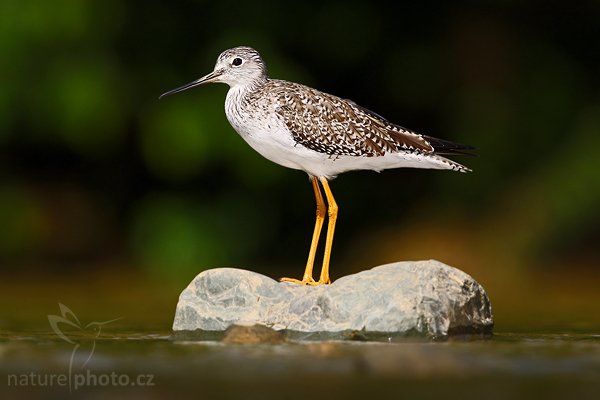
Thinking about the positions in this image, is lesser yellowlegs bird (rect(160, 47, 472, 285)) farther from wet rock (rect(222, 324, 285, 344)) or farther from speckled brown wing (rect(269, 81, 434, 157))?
wet rock (rect(222, 324, 285, 344))

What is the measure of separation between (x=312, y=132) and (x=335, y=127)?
0.30m

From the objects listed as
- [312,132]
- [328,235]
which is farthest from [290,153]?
[328,235]

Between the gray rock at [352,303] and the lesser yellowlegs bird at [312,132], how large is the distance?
2.47 ft

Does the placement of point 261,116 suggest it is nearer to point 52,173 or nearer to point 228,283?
point 228,283

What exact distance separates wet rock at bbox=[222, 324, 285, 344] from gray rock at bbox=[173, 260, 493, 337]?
196 millimetres

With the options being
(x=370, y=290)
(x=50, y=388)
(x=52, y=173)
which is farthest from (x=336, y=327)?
(x=52, y=173)

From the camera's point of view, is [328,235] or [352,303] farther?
[328,235]

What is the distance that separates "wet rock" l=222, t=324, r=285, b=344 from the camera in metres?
9.94

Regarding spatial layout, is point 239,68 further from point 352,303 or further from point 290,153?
point 352,303

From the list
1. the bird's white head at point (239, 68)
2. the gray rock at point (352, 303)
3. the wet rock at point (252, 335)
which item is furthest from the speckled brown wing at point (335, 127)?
the wet rock at point (252, 335)

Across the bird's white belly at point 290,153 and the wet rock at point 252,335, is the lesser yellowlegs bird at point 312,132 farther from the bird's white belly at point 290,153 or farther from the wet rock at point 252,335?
the wet rock at point 252,335

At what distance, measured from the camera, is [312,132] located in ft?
37.1

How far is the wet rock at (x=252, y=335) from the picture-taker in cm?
994

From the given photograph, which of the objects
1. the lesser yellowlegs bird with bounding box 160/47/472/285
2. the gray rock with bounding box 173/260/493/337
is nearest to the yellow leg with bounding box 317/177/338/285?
the lesser yellowlegs bird with bounding box 160/47/472/285
